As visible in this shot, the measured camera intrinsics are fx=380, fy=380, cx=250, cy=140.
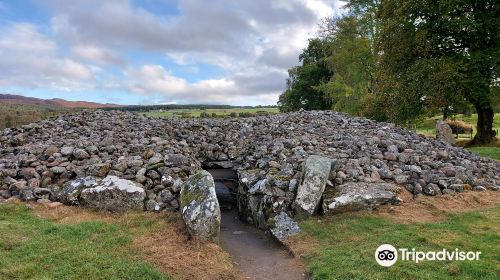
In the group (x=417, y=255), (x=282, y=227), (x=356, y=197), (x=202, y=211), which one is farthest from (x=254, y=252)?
(x=417, y=255)

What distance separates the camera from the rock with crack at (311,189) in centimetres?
1210

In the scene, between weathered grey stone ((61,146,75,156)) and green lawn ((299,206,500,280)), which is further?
weathered grey stone ((61,146,75,156))

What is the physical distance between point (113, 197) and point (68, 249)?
3232mm

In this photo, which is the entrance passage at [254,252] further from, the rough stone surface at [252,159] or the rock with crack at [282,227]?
the rough stone surface at [252,159]

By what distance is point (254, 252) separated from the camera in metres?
10.8

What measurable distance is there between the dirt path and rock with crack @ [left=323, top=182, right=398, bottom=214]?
7.59 feet

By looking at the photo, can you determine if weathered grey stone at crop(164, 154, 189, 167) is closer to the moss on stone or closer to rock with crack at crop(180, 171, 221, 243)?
the moss on stone

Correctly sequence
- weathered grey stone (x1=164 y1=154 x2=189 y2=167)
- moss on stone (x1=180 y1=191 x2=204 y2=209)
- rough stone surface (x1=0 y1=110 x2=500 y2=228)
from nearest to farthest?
moss on stone (x1=180 y1=191 x2=204 y2=209) → rough stone surface (x1=0 y1=110 x2=500 y2=228) → weathered grey stone (x1=164 y1=154 x2=189 y2=167)

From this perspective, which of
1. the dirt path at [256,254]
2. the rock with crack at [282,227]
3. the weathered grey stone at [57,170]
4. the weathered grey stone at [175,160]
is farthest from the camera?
the weathered grey stone at [175,160]

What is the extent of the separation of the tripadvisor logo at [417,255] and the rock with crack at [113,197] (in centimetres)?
745

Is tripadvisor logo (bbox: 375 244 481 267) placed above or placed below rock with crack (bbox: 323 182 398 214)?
below

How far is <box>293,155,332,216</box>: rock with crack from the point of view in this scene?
12102mm

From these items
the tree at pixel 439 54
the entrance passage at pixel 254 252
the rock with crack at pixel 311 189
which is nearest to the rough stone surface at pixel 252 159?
the rock with crack at pixel 311 189

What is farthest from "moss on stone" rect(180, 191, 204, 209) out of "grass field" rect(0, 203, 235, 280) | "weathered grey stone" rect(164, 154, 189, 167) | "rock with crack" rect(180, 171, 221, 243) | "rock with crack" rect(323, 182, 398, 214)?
"rock with crack" rect(323, 182, 398, 214)
